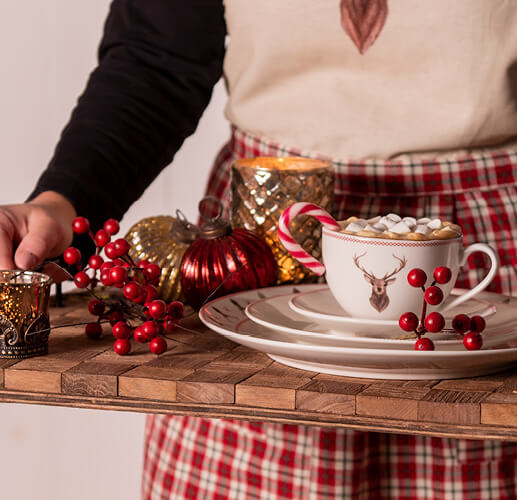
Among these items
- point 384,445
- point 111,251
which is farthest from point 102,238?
point 384,445

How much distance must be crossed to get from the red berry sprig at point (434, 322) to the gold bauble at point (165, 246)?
0.22 metres

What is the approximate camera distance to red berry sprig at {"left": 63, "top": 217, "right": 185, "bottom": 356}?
564 mm

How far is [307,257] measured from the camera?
2.13 ft

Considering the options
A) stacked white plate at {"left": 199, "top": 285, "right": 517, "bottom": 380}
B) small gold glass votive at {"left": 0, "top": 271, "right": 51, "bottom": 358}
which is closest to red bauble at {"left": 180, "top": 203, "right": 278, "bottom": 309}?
stacked white plate at {"left": 199, "top": 285, "right": 517, "bottom": 380}

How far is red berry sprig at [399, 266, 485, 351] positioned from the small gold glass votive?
238mm

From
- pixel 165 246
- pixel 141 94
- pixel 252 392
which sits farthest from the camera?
pixel 141 94

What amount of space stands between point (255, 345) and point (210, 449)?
330 mm

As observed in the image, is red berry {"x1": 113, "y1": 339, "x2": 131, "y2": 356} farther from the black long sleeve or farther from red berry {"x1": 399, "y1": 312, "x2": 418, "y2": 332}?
the black long sleeve

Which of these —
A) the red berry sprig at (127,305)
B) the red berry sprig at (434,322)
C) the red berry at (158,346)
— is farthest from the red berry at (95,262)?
the red berry sprig at (434,322)

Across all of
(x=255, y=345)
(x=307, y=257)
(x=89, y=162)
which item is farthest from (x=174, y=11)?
(x=255, y=345)

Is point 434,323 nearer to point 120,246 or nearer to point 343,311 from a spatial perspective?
point 343,311

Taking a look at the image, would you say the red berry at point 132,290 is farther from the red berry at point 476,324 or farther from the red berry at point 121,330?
the red berry at point 476,324

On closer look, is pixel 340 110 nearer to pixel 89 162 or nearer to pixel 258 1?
pixel 258 1

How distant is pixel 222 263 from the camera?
661 millimetres
